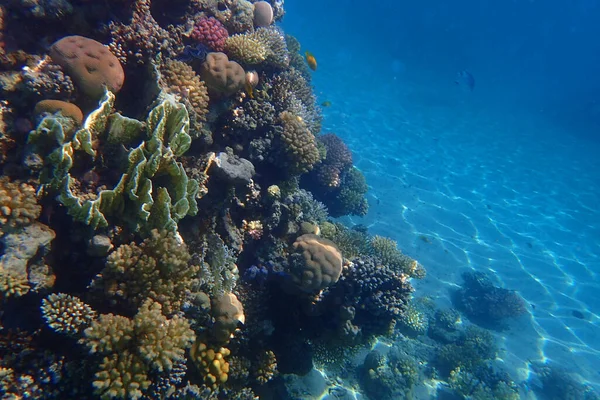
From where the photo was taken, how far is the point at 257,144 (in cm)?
590

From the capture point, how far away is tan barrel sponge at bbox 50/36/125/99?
3.86 meters

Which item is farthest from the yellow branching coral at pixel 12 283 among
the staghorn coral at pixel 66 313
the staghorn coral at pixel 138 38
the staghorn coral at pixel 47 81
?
the staghorn coral at pixel 138 38

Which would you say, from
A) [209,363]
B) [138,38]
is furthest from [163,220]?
[138,38]

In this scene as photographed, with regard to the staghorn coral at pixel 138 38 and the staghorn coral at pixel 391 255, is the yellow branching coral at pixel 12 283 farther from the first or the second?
the staghorn coral at pixel 391 255

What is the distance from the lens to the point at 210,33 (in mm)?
5609

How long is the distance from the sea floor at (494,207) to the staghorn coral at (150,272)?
10.2 metres

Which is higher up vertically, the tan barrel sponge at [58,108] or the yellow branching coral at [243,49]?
the yellow branching coral at [243,49]

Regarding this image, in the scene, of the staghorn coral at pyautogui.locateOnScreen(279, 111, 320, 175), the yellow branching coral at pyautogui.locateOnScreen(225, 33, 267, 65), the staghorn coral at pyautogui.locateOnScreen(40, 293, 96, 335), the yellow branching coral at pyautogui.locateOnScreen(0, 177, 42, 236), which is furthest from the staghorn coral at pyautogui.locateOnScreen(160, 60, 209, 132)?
the staghorn coral at pyautogui.locateOnScreen(40, 293, 96, 335)

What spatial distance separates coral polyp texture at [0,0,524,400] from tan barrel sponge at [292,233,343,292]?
0.02 m

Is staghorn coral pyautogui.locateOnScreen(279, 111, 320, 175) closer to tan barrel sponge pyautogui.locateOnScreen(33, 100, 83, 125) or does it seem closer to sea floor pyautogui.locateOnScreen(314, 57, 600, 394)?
tan barrel sponge pyautogui.locateOnScreen(33, 100, 83, 125)

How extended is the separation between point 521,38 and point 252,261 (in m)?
69.0

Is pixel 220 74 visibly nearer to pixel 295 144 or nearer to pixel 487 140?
pixel 295 144

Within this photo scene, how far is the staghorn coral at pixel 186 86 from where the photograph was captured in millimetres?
4762

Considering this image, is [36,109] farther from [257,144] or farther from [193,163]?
[257,144]
